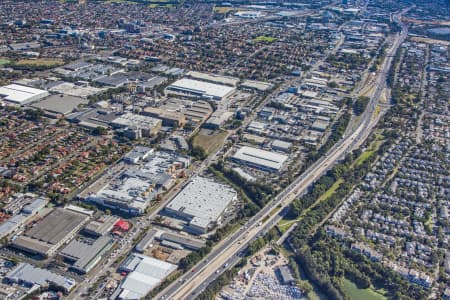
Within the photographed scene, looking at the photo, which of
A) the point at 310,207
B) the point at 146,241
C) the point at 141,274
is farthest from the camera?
the point at 310,207

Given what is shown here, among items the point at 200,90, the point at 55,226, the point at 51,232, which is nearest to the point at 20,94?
the point at 200,90

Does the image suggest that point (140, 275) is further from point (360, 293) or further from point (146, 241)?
point (360, 293)

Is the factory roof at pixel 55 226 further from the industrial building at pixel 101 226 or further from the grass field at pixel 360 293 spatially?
the grass field at pixel 360 293

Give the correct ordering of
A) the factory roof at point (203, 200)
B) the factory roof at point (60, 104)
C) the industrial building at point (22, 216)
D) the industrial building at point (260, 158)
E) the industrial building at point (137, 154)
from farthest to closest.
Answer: the factory roof at point (60, 104), the industrial building at point (260, 158), the industrial building at point (137, 154), the factory roof at point (203, 200), the industrial building at point (22, 216)

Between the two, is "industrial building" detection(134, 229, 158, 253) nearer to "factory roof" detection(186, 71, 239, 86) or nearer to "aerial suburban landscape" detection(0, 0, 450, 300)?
"aerial suburban landscape" detection(0, 0, 450, 300)

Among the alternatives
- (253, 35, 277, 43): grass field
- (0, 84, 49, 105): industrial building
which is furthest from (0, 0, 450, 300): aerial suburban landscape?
(253, 35, 277, 43): grass field

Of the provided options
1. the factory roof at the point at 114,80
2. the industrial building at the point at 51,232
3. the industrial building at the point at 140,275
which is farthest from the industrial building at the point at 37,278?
the factory roof at the point at 114,80
